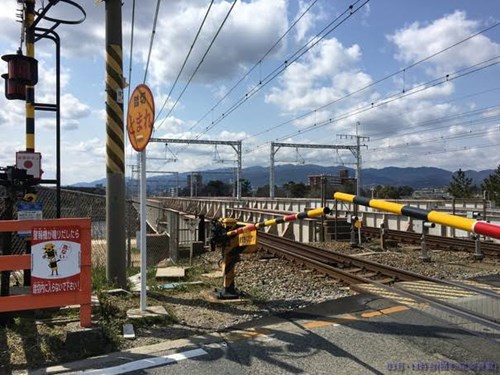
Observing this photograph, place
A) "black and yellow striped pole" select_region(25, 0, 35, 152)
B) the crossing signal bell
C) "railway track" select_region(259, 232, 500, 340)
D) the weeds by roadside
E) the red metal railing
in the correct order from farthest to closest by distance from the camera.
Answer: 1. "black and yellow striped pole" select_region(25, 0, 35, 152)
2. the crossing signal bell
3. "railway track" select_region(259, 232, 500, 340)
4. the red metal railing
5. the weeds by roadside

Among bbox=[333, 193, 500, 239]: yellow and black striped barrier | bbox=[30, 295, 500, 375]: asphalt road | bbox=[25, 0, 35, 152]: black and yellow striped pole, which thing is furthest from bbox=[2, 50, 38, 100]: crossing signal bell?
bbox=[333, 193, 500, 239]: yellow and black striped barrier

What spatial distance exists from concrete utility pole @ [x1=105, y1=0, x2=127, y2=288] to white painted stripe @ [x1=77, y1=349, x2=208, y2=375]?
3.22 meters

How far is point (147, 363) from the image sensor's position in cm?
466

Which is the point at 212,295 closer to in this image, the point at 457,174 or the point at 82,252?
the point at 82,252

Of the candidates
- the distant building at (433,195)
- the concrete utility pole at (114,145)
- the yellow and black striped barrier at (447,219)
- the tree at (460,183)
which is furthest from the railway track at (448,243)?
the tree at (460,183)

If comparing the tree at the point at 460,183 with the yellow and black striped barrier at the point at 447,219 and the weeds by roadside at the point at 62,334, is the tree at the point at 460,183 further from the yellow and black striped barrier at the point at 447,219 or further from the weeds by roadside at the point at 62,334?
the yellow and black striped barrier at the point at 447,219

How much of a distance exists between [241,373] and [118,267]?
4.01 metres

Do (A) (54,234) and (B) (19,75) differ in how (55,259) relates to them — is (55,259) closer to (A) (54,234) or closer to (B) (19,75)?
(A) (54,234)

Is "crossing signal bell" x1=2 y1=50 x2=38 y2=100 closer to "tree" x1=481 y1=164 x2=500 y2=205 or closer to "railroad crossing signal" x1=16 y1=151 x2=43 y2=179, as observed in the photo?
"railroad crossing signal" x1=16 y1=151 x2=43 y2=179

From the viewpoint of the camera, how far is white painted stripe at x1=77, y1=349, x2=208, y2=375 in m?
4.46

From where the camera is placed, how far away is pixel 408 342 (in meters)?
5.11

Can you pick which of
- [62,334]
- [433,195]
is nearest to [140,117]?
[62,334]

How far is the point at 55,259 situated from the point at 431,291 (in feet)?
18.6

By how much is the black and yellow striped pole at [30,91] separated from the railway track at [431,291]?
230 inches
